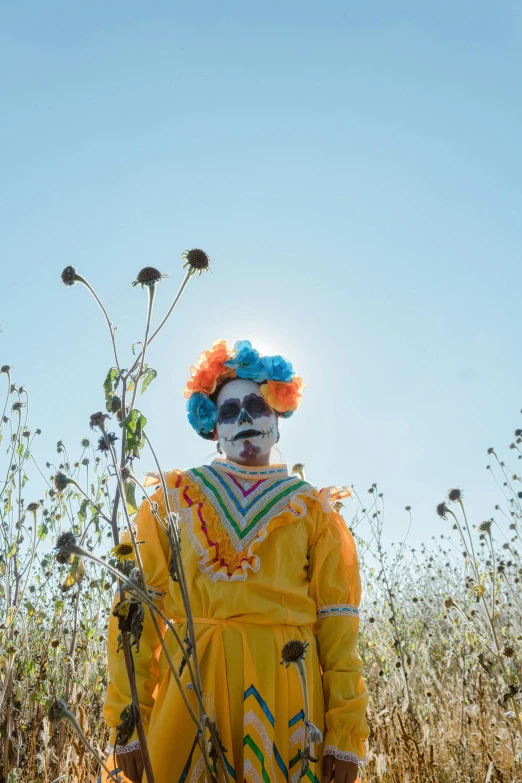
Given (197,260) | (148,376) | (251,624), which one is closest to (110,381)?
(148,376)

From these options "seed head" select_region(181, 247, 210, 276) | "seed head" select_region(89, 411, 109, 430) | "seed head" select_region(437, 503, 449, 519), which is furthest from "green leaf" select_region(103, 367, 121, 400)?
"seed head" select_region(437, 503, 449, 519)

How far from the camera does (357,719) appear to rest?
198 cm

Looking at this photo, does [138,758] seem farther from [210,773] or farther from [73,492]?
[73,492]

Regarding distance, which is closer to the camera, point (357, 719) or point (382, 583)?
point (357, 719)

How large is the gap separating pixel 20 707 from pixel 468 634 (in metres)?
2.65

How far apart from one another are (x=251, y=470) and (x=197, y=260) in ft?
3.35

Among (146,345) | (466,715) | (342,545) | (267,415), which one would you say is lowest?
(466,715)

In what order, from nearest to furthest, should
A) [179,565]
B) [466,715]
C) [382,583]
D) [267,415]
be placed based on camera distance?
[179,565]
[267,415]
[466,715]
[382,583]

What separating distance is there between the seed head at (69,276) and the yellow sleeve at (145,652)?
800mm

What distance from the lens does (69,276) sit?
65.2 inches

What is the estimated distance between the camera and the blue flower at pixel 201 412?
2.82 meters

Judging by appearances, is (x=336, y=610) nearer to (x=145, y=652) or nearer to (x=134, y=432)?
(x=145, y=652)

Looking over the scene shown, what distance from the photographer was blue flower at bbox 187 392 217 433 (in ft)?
9.27

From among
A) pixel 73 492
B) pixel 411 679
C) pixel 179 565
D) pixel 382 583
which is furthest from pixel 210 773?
pixel 382 583
